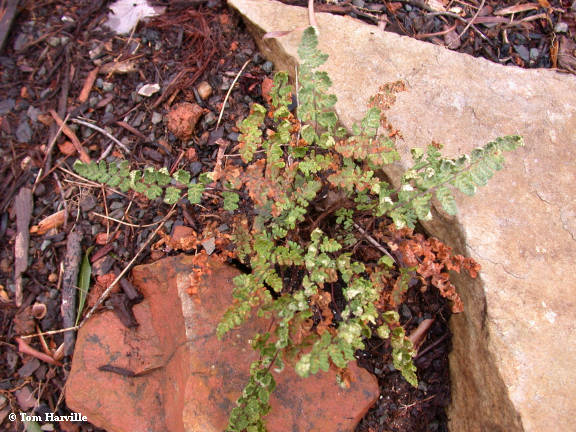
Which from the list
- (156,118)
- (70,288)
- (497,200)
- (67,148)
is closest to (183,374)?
(70,288)

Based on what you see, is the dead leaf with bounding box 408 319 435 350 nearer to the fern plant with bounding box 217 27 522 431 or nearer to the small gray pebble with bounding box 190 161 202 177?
the fern plant with bounding box 217 27 522 431

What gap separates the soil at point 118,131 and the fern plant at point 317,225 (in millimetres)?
641

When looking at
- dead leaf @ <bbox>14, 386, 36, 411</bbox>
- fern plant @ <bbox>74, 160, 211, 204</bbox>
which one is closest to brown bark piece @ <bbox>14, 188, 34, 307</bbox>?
dead leaf @ <bbox>14, 386, 36, 411</bbox>

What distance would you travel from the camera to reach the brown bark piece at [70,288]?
359cm

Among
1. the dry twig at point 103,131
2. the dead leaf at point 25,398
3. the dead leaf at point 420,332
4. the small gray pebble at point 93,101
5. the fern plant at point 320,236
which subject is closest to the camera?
the fern plant at point 320,236

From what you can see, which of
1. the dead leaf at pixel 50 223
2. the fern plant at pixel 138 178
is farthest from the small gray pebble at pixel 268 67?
the dead leaf at pixel 50 223

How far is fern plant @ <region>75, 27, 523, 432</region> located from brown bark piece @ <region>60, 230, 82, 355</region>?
1089mm

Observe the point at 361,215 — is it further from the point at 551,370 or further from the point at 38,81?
the point at 38,81

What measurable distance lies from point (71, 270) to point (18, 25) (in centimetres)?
230

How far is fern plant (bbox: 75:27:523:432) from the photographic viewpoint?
2592 millimetres

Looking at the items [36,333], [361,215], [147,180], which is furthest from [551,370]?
[36,333]

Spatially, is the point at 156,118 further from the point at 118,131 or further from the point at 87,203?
the point at 87,203
